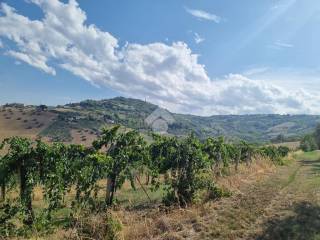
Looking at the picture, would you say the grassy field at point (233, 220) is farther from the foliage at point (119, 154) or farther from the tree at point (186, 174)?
the foliage at point (119, 154)

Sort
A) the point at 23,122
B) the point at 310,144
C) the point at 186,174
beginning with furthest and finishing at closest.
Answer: the point at 23,122 → the point at 310,144 → the point at 186,174

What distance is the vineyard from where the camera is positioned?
8.83 m

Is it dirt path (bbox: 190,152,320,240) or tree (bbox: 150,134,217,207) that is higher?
tree (bbox: 150,134,217,207)

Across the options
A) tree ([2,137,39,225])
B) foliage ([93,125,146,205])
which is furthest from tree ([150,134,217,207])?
tree ([2,137,39,225])

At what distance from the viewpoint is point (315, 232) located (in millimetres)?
8734

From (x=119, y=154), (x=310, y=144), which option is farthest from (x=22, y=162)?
(x=310, y=144)

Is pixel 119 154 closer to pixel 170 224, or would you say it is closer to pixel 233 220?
pixel 170 224

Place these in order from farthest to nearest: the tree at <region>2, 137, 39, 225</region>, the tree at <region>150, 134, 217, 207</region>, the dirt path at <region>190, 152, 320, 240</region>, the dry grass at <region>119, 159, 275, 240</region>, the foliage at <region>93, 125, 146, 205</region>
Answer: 1. the foliage at <region>93, 125, 146, 205</region>
2. the tree at <region>150, 134, 217, 207</region>
3. the tree at <region>2, 137, 39, 225</region>
4. the dirt path at <region>190, 152, 320, 240</region>
5. the dry grass at <region>119, 159, 275, 240</region>

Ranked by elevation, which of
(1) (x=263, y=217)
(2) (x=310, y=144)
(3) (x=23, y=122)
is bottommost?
(1) (x=263, y=217)

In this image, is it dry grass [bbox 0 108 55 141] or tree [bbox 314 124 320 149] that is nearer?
tree [bbox 314 124 320 149]

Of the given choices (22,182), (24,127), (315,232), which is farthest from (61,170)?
(24,127)

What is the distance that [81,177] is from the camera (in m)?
Answer: 10.8

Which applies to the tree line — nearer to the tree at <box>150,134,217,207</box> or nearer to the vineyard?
the tree at <box>150,134,217,207</box>

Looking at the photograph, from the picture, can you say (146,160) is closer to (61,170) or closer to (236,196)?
(236,196)
